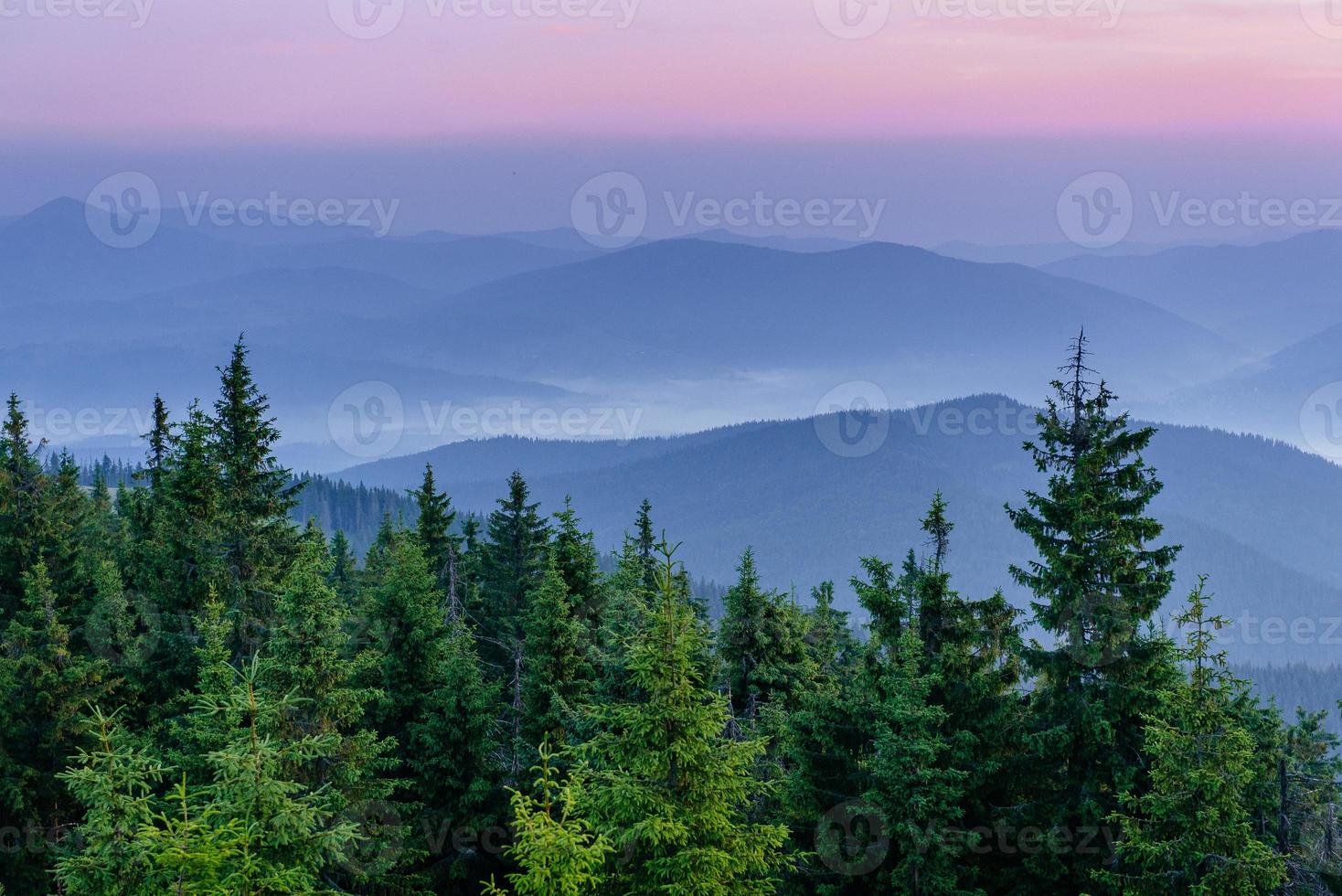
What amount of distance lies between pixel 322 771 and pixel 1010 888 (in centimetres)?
1656

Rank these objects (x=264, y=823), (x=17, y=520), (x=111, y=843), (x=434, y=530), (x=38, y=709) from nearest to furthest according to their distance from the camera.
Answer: (x=111, y=843) → (x=264, y=823) → (x=38, y=709) → (x=17, y=520) → (x=434, y=530)

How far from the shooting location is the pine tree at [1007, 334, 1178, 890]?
26.5 meters

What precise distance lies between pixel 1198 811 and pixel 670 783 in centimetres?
1061

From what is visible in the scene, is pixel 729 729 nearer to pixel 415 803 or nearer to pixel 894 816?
pixel 894 816

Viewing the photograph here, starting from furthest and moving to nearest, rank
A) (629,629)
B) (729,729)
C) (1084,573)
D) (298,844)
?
(729,729) → (629,629) → (1084,573) → (298,844)

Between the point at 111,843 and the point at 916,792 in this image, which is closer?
the point at 111,843

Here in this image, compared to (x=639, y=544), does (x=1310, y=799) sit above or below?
below

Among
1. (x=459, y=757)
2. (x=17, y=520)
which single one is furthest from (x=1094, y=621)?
(x=17, y=520)

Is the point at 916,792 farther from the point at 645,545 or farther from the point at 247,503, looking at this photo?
the point at 645,545

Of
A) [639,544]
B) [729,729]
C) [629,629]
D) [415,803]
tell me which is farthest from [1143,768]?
[639,544]

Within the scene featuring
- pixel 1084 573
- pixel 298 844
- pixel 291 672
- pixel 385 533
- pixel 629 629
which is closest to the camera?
pixel 298 844

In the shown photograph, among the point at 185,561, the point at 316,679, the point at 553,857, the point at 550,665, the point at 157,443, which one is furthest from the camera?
the point at 157,443

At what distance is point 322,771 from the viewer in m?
26.6

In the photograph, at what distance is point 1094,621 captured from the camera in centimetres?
2684
